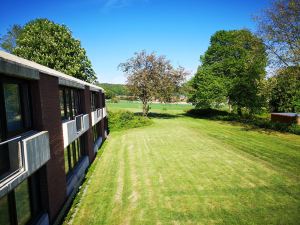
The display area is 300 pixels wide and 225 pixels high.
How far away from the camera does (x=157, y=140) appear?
2658 cm

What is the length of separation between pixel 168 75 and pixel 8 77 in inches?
1615

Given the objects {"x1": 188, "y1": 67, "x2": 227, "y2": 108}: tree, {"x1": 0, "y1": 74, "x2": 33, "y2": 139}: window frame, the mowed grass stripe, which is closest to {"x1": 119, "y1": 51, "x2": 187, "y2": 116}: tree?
{"x1": 188, "y1": 67, "x2": 227, "y2": 108}: tree

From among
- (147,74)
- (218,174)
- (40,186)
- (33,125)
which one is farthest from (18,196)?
(147,74)

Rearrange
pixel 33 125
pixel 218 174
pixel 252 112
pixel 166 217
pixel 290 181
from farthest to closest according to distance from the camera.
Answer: pixel 252 112 → pixel 218 174 → pixel 290 181 → pixel 166 217 → pixel 33 125

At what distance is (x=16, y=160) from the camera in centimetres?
614

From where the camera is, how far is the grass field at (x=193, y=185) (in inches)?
394

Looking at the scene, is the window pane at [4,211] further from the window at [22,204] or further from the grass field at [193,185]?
the grass field at [193,185]

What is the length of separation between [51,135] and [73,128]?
3.85 m

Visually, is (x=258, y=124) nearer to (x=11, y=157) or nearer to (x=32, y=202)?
(x=32, y=202)

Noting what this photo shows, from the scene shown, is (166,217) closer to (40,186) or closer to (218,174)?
(40,186)

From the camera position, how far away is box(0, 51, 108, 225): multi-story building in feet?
20.1

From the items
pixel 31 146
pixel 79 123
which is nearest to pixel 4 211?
pixel 31 146

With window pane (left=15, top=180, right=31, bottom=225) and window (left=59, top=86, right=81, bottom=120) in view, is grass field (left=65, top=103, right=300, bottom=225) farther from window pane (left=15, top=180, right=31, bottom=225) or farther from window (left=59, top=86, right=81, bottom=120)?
window (left=59, top=86, right=81, bottom=120)

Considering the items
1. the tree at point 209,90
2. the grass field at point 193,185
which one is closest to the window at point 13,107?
the grass field at point 193,185
